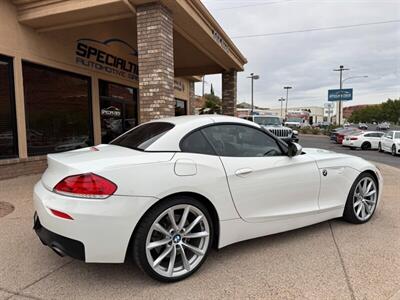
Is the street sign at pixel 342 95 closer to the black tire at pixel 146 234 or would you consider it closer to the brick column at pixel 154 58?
the brick column at pixel 154 58

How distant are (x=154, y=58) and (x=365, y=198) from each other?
4553 millimetres

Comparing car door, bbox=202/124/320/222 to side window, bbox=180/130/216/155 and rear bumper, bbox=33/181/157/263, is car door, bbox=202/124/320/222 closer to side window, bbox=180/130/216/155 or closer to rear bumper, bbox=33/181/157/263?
side window, bbox=180/130/216/155

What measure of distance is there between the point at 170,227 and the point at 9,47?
6598 millimetres

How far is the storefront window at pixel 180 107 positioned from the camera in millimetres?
16889

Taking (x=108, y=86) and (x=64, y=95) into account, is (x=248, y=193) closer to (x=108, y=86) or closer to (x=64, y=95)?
(x=64, y=95)

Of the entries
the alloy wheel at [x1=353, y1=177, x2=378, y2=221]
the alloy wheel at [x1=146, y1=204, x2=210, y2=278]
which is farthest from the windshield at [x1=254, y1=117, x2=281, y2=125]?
the alloy wheel at [x1=146, y1=204, x2=210, y2=278]

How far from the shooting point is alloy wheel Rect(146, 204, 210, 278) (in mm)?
2670

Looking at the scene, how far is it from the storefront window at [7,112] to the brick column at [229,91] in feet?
26.9

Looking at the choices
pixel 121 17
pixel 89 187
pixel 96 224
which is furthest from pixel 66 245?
pixel 121 17

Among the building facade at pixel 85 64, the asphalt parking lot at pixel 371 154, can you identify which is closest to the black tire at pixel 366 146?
the asphalt parking lot at pixel 371 154

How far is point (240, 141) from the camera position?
11.2ft

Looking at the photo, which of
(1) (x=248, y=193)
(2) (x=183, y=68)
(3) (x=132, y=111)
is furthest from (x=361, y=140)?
(1) (x=248, y=193)

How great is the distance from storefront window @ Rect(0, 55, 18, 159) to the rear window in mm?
4858

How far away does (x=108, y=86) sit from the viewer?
10312mm
